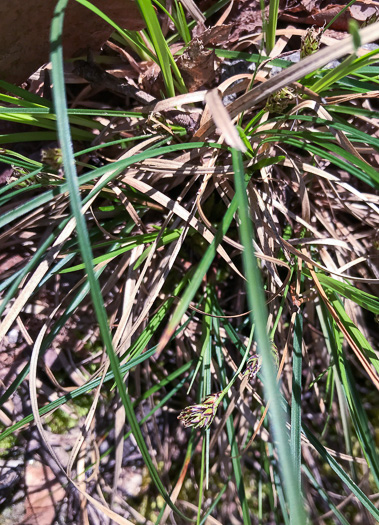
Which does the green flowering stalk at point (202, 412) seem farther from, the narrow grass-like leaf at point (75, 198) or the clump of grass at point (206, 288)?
the narrow grass-like leaf at point (75, 198)

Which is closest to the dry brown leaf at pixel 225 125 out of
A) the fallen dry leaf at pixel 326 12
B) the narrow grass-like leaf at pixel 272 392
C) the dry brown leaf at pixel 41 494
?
the narrow grass-like leaf at pixel 272 392

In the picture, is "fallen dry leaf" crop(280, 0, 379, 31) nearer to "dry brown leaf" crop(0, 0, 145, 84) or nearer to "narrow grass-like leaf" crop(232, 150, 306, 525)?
"dry brown leaf" crop(0, 0, 145, 84)

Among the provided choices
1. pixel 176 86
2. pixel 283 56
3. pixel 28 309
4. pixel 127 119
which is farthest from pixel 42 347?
pixel 283 56

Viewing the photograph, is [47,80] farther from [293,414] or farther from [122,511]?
[122,511]

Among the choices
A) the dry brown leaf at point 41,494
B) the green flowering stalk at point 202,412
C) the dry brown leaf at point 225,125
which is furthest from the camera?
the dry brown leaf at point 41,494

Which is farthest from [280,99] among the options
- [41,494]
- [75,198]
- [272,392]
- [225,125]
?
[41,494]

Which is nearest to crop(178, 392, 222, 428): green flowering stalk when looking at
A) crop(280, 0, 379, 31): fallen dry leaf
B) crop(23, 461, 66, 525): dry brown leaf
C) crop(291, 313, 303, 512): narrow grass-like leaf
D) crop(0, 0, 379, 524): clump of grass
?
crop(0, 0, 379, 524): clump of grass
